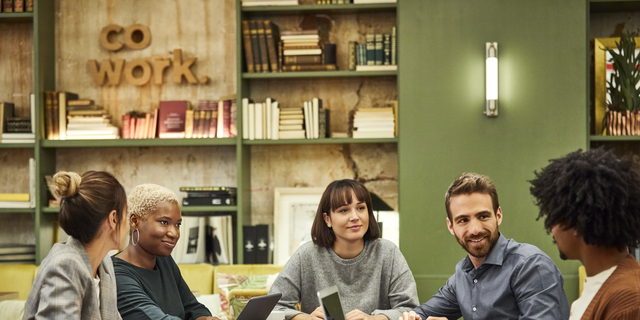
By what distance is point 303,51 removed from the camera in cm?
352

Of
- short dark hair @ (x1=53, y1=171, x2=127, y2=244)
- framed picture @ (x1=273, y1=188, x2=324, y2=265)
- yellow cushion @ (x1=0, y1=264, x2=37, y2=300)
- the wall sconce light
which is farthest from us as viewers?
framed picture @ (x1=273, y1=188, x2=324, y2=265)

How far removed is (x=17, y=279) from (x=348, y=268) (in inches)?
97.3

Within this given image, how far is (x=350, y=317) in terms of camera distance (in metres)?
1.96

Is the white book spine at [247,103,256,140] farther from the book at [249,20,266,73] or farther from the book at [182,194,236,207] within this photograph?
the book at [182,194,236,207]

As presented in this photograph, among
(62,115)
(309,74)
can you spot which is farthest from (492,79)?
(62,115)

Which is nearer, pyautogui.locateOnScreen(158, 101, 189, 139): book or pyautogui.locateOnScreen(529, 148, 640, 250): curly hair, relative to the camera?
pyautogui.locateOnScreen(529, 148, 640, 250): curly hair

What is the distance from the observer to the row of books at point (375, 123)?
3494 millimetres

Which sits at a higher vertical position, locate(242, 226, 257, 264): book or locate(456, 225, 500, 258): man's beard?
locate(456, 225, 500, 258): man's beard

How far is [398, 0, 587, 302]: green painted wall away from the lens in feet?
10.7

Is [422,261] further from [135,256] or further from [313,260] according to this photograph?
[135,256]

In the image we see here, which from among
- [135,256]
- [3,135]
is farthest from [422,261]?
[3,135]

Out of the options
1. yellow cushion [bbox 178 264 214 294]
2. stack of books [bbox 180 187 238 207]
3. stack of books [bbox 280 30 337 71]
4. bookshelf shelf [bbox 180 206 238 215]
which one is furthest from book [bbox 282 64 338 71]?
yellow cushion [bbox 178 264 214 294]

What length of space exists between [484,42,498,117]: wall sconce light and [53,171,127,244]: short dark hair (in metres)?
2.36

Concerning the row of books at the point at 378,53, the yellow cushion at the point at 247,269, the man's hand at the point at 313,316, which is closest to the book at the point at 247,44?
the row of books at the point at 378,53
